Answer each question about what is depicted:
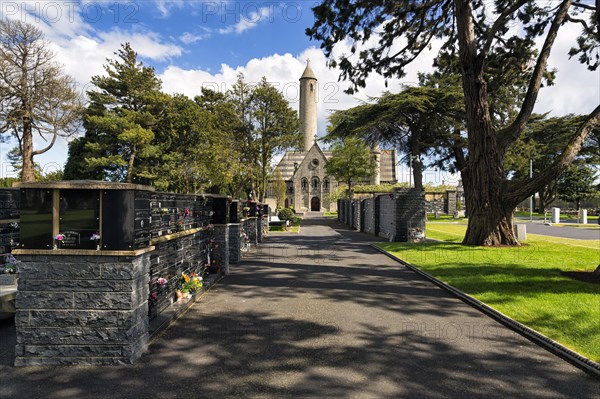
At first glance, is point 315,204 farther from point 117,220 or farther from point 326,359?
point 117,220

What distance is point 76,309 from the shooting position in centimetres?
432

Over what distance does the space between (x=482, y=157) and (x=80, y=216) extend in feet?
48.8

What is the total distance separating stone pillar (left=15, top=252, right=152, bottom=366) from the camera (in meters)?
4.26

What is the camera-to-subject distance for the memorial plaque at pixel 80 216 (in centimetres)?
433

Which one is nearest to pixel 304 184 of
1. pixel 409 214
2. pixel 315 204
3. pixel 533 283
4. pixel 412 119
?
pixel 315 204

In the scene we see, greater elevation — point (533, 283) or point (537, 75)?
point (537, 75)

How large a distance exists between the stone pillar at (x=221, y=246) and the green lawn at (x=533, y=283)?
19.5 feet

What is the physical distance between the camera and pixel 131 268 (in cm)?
437

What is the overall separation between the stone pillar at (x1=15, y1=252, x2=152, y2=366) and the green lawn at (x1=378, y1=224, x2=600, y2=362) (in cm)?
603

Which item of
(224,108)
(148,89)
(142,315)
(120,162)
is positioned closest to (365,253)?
(142,315)

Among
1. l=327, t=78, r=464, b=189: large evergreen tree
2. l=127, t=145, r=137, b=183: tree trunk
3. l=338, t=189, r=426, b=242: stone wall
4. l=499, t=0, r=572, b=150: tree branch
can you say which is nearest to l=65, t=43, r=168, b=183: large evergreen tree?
l=127, t=145, r=137, b=183: tree trunk

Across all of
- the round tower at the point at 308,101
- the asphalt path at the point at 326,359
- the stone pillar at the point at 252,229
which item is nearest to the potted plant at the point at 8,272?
the asphalt path at the point at 326,359

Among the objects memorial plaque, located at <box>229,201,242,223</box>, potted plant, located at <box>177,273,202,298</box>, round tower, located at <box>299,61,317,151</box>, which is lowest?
potted plant, located at <box>177,273,202,298</box>

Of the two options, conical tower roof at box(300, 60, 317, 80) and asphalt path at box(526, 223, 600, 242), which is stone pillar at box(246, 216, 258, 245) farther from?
conical tower roof at box(300, 60, 317, 80)
